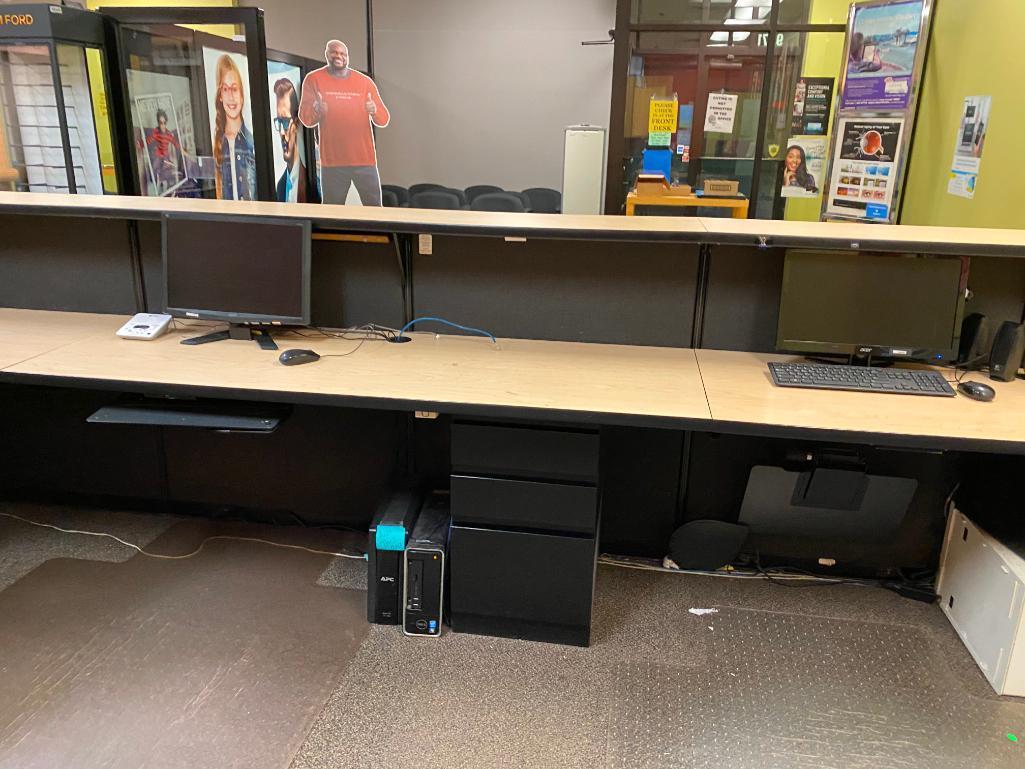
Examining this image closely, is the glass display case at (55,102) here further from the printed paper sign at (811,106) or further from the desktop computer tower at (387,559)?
the printed paper sign at (811,106)

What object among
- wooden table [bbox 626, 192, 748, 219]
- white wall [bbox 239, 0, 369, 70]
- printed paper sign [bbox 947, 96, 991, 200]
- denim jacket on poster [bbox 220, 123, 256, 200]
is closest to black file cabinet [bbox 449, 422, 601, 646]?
printed paper sign [bbox 947, 96, 991, 200]

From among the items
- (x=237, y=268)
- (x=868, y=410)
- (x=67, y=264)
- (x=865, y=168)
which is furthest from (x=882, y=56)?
(x=67, y=264)

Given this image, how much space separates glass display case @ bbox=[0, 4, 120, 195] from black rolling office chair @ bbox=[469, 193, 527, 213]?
2.59 metres

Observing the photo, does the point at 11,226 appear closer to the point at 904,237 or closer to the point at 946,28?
the point at 904,237

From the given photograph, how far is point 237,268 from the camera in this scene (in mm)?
2402

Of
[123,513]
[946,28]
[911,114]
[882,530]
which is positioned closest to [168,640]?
[123,513]

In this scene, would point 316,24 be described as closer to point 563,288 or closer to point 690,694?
point 563,288

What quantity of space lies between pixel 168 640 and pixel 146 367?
83cm

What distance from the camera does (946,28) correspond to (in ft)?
12.5

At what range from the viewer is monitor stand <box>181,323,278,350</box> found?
96.1 inches

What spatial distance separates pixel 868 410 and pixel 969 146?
7.52ft

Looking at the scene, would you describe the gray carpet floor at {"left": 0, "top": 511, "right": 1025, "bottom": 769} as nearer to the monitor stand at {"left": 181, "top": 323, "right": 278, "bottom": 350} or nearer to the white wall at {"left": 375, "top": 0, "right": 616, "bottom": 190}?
the monitor stand at {"left": 181, "top": 323, "right": 278, "bottom": 350}

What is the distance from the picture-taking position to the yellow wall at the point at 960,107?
311cm

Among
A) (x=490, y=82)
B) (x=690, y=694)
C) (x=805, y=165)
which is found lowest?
(x=690, y=694)
